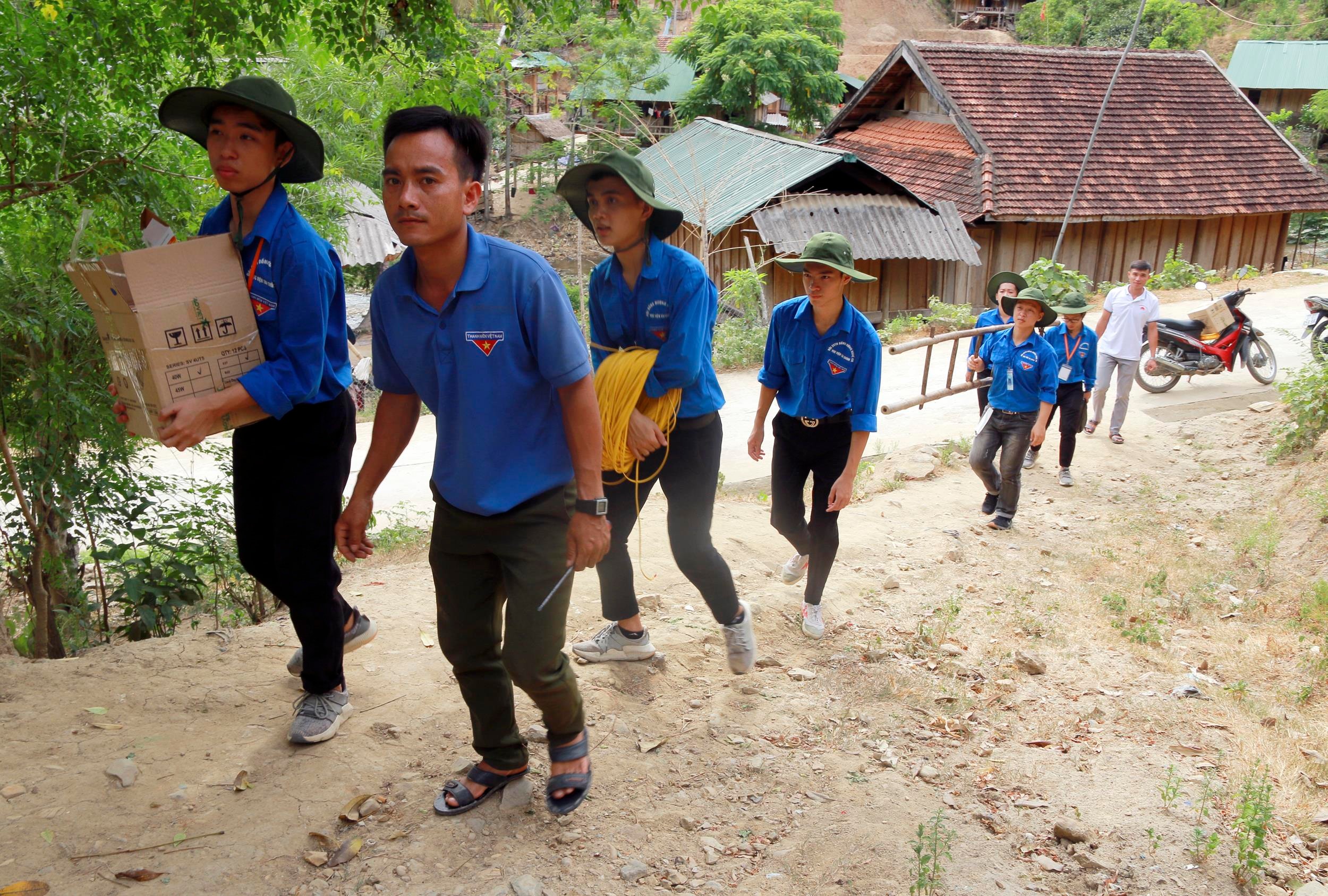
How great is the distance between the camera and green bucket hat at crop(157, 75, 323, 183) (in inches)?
111

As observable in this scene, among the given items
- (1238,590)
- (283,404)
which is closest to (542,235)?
(1238,590)

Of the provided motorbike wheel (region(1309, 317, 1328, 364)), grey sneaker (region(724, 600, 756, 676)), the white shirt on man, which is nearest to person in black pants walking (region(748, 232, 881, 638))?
grey sneaker (region(724, 600, 756, 676))

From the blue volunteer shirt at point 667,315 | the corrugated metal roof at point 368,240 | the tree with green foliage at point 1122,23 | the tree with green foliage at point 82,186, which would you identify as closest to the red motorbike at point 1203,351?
the tree with green foliage at point 82,186

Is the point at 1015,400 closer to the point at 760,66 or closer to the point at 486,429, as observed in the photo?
the point at 486,429

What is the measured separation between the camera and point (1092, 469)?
894cm

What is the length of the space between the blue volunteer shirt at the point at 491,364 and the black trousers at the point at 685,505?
991 millimetres

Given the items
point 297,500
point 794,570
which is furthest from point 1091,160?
point 297,500

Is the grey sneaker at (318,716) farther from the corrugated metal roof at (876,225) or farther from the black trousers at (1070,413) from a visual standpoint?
the corrugated metal roof at (876,225)

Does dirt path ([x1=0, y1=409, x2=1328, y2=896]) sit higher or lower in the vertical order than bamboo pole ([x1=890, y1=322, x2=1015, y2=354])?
lower

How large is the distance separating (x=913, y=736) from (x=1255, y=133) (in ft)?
80.0

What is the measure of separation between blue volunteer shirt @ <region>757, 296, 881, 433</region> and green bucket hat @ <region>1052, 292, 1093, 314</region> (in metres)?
4.29

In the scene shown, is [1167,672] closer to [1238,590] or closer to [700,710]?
[1238,590]

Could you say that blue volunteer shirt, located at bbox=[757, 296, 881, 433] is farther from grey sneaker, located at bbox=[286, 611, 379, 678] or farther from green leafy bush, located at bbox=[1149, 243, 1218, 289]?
green leafy bush, located at bbox=[1149, 243, 1218, 289]

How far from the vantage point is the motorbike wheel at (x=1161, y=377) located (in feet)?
38.3
